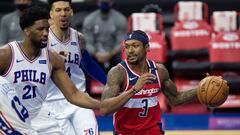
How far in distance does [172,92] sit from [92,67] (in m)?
1.27

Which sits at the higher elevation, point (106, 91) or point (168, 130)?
point (106, 91)

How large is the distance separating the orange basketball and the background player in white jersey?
1.30m

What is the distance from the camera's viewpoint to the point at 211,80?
7.38 m

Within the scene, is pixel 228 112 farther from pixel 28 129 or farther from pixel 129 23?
pixel 28 129

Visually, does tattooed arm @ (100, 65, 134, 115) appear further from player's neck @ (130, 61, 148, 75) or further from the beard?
the beard

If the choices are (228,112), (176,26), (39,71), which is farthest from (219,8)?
(39,71)

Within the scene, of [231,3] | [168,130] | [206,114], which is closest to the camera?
[168,130]

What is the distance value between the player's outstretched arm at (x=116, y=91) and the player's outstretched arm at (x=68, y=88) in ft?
0.36

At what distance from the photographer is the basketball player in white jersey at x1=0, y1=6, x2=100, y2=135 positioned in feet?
21.6

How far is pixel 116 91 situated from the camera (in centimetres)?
708

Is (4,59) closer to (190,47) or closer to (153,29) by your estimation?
(153,29)

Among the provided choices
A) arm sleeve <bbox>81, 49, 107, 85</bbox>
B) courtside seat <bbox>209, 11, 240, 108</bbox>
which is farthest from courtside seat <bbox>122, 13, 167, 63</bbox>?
arm sleeve <bbox>81, 49, 107, 85</bbox>

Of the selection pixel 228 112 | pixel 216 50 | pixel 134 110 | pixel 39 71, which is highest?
pixel 39 71

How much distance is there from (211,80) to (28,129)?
1949 mm
